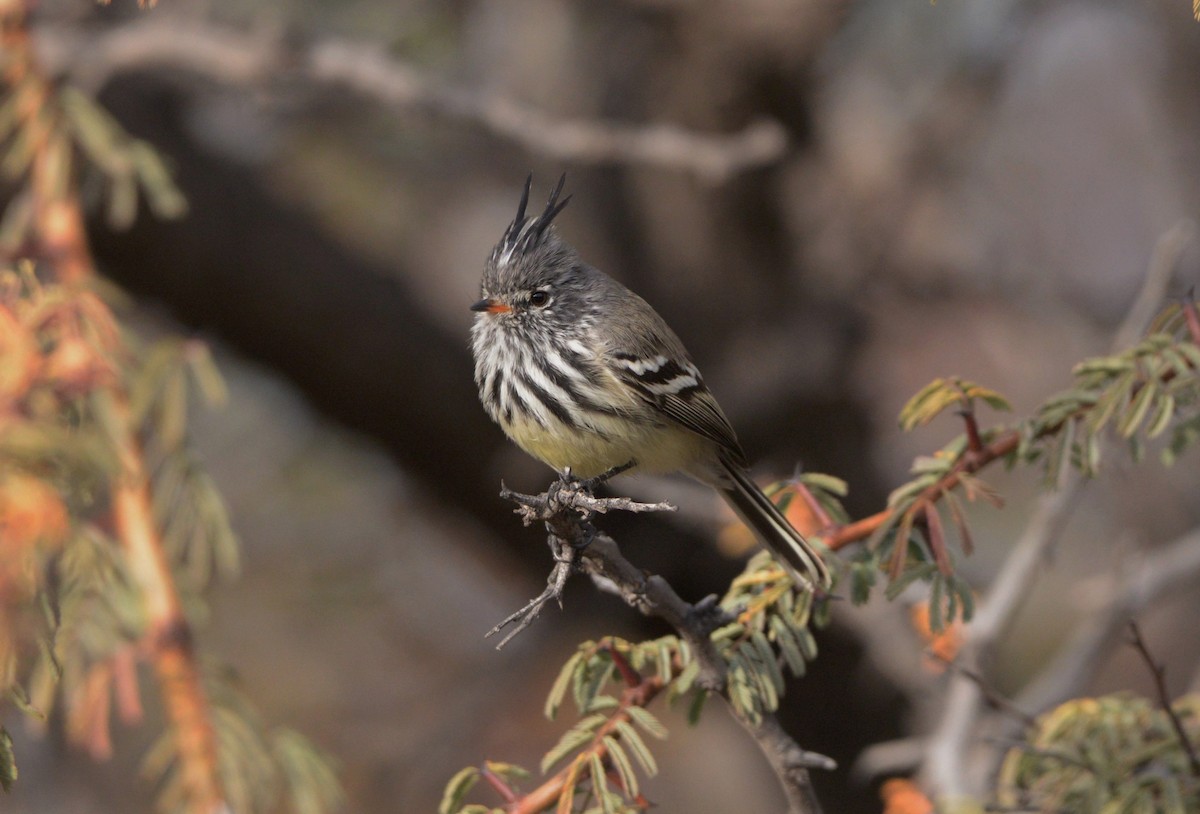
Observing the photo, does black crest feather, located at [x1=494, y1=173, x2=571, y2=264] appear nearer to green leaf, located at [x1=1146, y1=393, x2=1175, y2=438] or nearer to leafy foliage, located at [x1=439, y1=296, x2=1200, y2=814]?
leafy foliage, located at [x1=439, y1=296, x2=1200, y2=814]

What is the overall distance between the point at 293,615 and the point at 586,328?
5119 millimetres

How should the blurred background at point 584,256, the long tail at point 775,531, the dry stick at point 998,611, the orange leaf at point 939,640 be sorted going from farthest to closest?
the blurred background at point 584,256 → the dry stick at point 998,611 → the orange leaf at point 939,640 → the long tail at point 775,531

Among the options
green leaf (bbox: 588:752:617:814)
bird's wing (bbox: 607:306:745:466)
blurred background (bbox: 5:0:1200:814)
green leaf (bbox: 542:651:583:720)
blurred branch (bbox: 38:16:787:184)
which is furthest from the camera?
blurred background (bbox: 5:0:1200:814)

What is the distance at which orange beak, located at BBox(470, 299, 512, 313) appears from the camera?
3.58 meters

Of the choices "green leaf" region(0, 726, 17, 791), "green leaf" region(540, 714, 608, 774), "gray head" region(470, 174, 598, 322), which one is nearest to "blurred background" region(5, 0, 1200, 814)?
"gray head" region(470, 174, 598, 322)

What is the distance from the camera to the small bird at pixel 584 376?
3.32 m

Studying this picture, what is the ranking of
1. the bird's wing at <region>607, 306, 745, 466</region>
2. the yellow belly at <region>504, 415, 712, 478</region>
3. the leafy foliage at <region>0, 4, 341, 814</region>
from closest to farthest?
the leafy foliage at <region>0, 4, 341, 814</region> → the yellow belly at <region>504, 415, 712, 478</region> → the bird's wing at <region>607, 306, 745, 466</region>

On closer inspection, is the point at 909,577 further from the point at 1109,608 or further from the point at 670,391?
the point at 1109,608

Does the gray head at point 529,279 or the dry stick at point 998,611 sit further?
the gray head at point 529,279

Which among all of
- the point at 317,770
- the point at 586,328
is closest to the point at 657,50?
the point at 586,328

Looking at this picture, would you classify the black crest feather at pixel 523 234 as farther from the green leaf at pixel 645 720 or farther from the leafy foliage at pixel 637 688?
the green leaf at pixel 645 720

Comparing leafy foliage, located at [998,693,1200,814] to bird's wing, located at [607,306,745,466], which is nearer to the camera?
leafy foliage, located at [998,693,1200,814]

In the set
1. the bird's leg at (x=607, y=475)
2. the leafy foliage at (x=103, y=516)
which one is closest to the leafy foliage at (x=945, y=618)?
the leafy foliage at (x=103, y=516)

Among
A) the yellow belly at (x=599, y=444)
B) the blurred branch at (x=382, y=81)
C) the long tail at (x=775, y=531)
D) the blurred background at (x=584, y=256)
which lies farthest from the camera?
the blurred background at (x=584, y=256)
